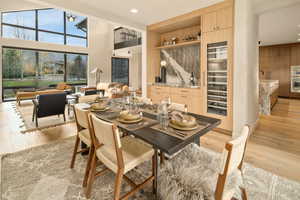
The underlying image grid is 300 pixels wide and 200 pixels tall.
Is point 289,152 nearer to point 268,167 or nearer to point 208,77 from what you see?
point 268,167

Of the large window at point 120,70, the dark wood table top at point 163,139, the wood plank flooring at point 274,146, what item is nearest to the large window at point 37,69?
the large window at point 120,70

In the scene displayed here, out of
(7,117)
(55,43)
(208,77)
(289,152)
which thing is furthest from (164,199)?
(55,43)

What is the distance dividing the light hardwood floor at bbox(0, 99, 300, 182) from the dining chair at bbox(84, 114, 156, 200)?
160 cm

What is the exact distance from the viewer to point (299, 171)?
2.00 metres

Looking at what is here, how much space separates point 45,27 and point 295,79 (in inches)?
514

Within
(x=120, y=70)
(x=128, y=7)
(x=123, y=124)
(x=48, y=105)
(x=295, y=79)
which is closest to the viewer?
(x=123, y=124)

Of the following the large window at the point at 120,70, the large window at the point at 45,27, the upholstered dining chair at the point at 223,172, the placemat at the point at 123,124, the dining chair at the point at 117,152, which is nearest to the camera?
the upholstered dining chair at the point at 223,172

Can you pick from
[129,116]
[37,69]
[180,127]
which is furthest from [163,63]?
[37,69]

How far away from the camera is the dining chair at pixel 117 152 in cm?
128

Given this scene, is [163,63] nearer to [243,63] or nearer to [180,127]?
[243,63]

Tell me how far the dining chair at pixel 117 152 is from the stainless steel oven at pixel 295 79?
9.87m

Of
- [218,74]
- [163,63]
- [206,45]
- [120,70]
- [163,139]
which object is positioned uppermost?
[120,70]

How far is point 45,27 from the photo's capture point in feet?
25.5

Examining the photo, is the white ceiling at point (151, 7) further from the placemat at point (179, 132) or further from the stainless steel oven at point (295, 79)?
the stainless steel oven at point (295, 79)
